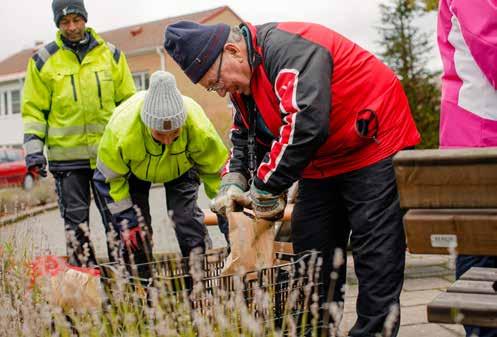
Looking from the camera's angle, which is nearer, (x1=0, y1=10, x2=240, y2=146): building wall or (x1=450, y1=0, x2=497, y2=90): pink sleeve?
(x1=450, y1=0, x2=497, y2=90): pink sleeve

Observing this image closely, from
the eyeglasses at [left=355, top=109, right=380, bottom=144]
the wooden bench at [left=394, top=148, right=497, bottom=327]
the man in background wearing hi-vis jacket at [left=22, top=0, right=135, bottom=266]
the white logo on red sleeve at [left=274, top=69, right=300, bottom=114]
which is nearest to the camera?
the wooden bench at [left=394, top=148, right=497, bottom=327]

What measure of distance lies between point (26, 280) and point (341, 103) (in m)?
1.63

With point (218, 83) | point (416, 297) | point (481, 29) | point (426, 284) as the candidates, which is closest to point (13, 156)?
point (426, 284)

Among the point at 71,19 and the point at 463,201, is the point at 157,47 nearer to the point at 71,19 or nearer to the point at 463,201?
the point at 71,19

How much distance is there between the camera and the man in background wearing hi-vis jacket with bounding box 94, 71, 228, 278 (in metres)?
4.34

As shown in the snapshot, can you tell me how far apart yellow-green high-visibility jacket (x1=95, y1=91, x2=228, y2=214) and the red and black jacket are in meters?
1.14

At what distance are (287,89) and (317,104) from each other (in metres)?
A: 0.14

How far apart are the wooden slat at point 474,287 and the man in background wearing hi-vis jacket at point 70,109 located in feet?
12.5

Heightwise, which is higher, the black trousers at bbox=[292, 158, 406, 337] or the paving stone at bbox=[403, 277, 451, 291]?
the black trousers at bbox=[292, 158, 406, 337]

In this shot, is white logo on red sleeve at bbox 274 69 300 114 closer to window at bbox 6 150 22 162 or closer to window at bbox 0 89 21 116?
window at bbox 6 150 22 162

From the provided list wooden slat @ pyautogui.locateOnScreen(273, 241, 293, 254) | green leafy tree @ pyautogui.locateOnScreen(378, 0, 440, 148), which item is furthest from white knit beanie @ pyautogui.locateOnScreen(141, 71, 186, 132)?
green leafy tree @ pyautogui.locateOnScreen(378, 0, 440, 148)

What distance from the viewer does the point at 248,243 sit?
3174mm

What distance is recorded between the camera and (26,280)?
12.0 feet

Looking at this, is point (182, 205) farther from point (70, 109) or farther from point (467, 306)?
point (467, 306)
